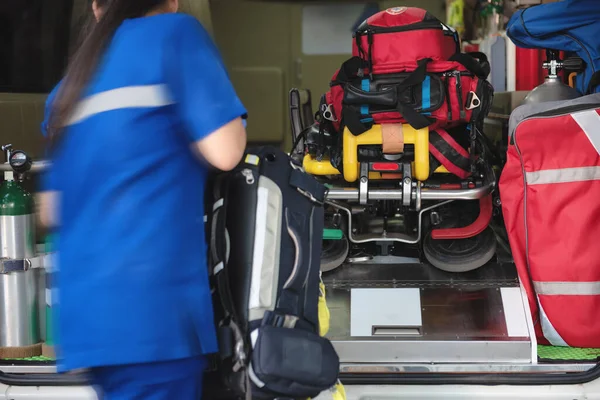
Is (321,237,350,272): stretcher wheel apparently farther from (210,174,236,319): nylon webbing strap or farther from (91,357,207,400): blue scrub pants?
(91,357,207,400): blue scrub pants

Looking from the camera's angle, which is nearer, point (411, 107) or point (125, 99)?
point (125, 99)

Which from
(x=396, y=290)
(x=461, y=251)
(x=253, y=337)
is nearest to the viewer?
(x=253, y=337)

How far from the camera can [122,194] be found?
1546 mm

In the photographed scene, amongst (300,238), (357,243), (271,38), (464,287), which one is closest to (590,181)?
(464,287)

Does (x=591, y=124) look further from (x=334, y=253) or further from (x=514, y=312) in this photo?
(x=334, y=253)

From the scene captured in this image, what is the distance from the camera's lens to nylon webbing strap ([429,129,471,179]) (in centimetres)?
322

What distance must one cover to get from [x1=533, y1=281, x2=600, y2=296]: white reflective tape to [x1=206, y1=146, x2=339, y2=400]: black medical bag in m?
1.31

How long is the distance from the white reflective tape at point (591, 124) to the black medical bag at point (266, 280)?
1353 millimetres

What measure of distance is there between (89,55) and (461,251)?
84.7 inches

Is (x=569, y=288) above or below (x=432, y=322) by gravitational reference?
above

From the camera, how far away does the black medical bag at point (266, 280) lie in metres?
1.69

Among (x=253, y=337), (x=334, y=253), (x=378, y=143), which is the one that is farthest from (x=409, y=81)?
(x=253, y=337)

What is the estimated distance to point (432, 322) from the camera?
285 cm

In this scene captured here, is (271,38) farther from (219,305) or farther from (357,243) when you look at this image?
(219,305)
